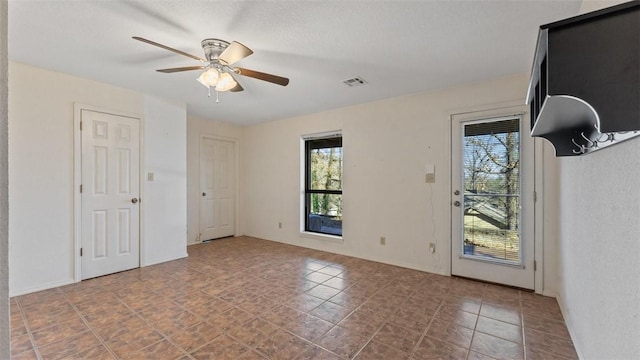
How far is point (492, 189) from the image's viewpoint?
3.18 metres

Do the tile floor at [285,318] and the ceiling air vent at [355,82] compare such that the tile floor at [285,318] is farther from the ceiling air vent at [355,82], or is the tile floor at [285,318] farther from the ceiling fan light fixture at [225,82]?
the ceiling air vent at [355,82]

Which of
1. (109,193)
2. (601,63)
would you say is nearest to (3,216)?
(601,63)

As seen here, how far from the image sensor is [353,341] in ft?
6.73

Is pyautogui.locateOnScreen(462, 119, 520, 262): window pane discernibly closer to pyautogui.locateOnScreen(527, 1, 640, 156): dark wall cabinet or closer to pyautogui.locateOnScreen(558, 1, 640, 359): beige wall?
pyautogui.locateOnScreen(558, 1, 640, 359): beige wall

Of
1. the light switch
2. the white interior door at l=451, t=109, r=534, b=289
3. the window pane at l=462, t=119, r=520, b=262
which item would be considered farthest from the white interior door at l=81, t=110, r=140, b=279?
the window pane at l=462, t=119, r=520, b=262

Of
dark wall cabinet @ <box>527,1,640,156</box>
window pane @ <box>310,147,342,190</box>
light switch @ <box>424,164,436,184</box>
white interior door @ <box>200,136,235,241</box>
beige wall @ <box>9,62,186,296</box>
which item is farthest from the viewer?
white interior door @ <box>200,136,235,241</box>

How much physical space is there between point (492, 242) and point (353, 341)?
6.99 feet

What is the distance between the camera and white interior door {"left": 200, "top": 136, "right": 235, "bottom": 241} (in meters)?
5.28

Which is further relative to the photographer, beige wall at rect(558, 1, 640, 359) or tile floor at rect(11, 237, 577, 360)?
tile floor at rect(11, 237, 577, 360)

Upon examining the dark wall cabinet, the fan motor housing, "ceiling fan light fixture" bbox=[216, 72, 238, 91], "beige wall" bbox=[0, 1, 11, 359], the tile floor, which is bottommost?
the tile floor

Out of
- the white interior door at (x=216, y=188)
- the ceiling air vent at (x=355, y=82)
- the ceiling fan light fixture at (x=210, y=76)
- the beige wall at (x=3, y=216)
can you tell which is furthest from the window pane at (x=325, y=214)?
the beige wall at (x=3, y=216)

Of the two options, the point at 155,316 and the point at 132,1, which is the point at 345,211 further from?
the point at 132,1

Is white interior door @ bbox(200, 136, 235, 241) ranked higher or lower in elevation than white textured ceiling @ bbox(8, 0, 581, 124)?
lower

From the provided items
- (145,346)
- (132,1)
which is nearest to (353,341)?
(145,346)
